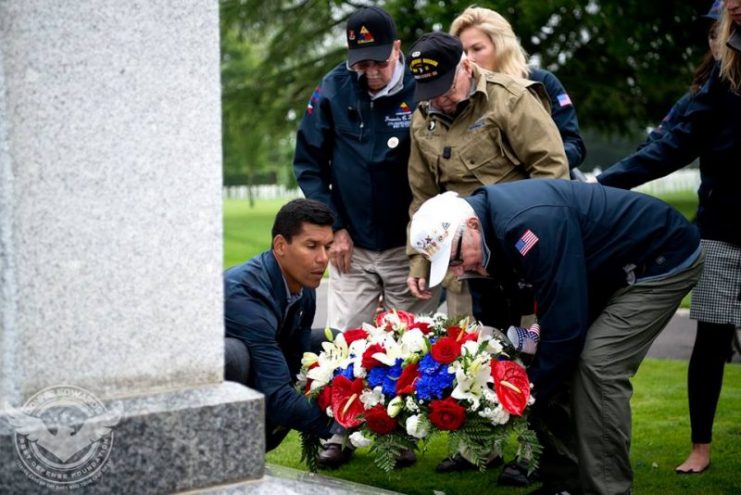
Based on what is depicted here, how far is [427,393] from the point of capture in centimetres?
384

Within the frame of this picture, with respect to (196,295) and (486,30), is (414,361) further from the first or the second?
(486,30)

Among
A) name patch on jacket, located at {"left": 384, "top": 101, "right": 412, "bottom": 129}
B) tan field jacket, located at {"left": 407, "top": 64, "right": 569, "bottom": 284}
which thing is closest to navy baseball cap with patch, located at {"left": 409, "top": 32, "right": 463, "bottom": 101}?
tan field jacket, located at {"left": 407, "top": 64, "right": 569, "bottom": 284}

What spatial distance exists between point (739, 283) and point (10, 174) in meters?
3.39

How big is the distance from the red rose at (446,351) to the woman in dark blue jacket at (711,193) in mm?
1502

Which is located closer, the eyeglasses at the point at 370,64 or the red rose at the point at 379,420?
the red rose at the point at 379,420

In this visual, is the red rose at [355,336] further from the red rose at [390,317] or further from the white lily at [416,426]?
the white lily at [416,426]

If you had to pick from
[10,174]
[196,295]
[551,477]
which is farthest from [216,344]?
[551,477]

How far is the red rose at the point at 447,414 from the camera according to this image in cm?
377

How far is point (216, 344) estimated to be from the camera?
3004mm

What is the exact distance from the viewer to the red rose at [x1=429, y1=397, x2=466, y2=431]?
3.77 meters

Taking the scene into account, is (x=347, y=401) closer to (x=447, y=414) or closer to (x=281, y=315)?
(x=447, y=414)

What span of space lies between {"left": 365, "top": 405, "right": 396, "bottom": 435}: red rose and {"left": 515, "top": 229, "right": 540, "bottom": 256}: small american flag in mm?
827

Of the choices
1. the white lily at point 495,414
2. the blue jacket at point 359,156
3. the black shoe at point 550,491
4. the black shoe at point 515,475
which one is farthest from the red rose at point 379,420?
the blue jacket at point 359,156

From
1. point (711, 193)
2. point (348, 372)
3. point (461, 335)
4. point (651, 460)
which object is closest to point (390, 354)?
point (348, 372)
